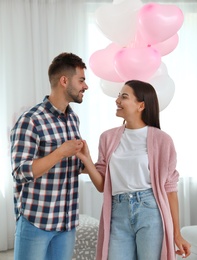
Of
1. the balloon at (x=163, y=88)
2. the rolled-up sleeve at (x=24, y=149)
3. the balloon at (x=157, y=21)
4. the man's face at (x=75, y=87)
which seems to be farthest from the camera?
the balloon at (x=163, y=88)

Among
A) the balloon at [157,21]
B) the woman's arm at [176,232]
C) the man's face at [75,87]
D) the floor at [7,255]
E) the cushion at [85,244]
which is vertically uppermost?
the balloon at [157,21]

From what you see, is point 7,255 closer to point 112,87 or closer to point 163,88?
point 112,87

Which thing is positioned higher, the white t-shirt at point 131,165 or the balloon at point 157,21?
the balloon at point 157,21

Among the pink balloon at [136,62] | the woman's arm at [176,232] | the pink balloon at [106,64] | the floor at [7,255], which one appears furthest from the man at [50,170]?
the floor at [7,255]

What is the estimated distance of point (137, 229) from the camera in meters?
1.70

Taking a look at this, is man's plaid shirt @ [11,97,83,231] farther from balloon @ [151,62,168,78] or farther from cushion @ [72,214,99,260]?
cushion @ [72,214,99,260]

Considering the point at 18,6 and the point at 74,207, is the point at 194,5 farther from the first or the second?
the point at 74,207

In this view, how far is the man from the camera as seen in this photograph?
1624 mm

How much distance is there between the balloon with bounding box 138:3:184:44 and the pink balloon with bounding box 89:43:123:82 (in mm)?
317

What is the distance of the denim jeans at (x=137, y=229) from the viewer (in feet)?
5.56

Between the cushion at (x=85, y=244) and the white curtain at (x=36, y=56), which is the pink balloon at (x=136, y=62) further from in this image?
the white curtain at (x=36, y=56)

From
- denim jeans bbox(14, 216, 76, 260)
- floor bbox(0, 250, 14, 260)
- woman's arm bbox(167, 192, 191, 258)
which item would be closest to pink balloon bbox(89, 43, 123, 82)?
woman's arm bbox(167, 192, 191, 258)

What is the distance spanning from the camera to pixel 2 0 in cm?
359

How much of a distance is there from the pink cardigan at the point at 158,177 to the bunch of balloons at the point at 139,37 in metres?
0.66
